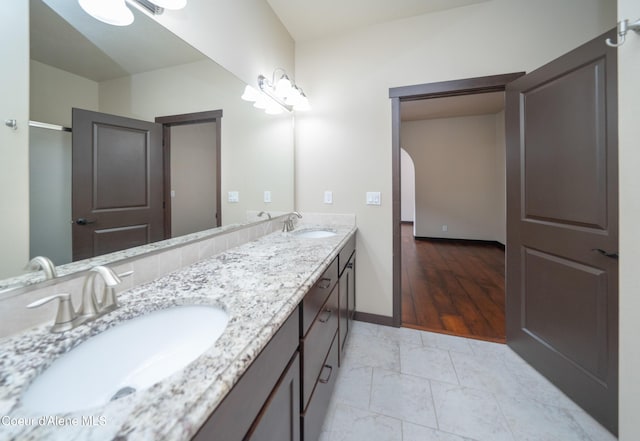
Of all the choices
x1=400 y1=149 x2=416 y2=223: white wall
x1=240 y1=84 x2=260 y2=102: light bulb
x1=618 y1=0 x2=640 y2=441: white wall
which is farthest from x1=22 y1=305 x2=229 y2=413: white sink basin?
x1=400 y1=149 x2=416 y2=223: white wall

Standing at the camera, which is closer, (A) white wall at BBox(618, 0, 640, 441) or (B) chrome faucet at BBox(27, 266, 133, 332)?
(B) chrome faucet at BBox(27, 266, 133, 332)

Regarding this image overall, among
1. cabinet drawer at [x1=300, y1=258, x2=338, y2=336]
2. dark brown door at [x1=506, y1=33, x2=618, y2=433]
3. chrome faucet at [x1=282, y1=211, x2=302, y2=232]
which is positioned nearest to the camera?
cabinet drawer at [x1=300, y1=258, x2=338, y2=336]

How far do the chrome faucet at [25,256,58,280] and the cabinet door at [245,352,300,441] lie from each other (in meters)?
0.68

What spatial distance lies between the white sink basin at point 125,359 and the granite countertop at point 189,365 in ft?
0.07

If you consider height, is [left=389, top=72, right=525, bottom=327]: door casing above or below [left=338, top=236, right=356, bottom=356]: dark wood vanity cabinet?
above

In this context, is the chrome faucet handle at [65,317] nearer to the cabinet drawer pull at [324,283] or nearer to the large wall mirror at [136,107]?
the large wall mirror at [136,107]

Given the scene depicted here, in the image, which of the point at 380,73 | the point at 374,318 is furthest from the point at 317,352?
the point at 380,73

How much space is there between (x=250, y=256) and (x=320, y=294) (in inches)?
16.9

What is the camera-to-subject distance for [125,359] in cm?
65

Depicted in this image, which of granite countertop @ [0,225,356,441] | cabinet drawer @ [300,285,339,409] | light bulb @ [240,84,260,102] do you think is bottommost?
cabinet drawer @ [300,285,339,409]

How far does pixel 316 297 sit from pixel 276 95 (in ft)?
5.74

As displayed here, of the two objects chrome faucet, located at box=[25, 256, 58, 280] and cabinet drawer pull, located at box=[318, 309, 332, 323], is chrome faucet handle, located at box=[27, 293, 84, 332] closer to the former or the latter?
chrome faucet, located at box=[25, 256, 58, 280]

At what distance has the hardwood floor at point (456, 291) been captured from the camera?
226 cm

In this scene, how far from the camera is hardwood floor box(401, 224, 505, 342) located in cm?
226
